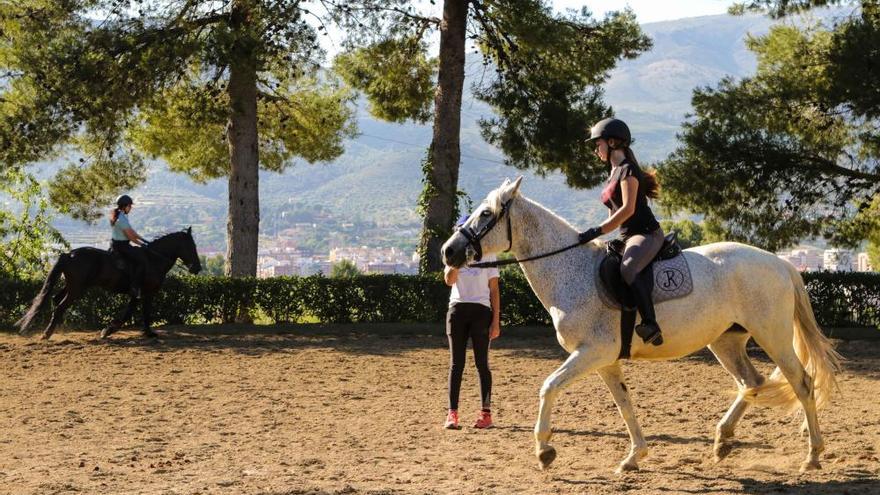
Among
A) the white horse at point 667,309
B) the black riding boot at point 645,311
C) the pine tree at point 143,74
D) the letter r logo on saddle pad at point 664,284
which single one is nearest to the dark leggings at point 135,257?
the pine tree at point 143,74

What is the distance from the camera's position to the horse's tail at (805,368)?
8.76m

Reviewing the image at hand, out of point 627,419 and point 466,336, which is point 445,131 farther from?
point 627,419

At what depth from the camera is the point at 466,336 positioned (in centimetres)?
1041

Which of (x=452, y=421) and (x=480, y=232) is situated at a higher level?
(x=480, y=232)

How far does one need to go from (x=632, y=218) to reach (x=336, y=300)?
13003mm

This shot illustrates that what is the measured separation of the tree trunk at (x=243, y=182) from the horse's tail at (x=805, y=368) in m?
15.6

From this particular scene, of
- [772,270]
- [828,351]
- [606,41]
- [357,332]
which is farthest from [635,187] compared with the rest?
[606,41]

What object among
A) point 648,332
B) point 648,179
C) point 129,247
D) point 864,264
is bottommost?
point 648,332

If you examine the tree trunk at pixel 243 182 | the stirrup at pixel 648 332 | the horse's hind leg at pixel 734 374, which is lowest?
the horse's hind leg at pixel 734 374

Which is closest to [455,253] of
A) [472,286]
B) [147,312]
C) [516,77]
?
[472,286]

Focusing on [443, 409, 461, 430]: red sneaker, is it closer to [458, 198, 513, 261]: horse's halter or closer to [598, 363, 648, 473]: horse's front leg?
[598, 363, 648, 473]: horse's front leg

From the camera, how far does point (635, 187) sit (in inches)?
320

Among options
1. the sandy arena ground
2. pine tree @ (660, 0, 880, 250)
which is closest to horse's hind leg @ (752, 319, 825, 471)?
the sandy arena ground

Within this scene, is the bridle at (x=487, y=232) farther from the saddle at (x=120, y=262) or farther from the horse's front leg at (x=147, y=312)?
the horse's front leg at (x=147, y=312)
